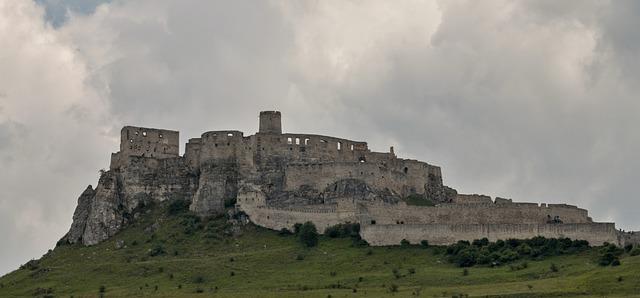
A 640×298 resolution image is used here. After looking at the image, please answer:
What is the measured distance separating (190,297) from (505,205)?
34637mm

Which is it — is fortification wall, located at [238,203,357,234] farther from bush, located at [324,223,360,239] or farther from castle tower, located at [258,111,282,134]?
castle tower, located at [258,111,282,134]

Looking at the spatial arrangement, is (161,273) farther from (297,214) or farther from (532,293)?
(532,293)

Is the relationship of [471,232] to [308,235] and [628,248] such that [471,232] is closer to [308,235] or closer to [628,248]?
[628,248]

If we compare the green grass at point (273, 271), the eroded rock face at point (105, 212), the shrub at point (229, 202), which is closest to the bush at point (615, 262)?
the green grass at point (273, 271)

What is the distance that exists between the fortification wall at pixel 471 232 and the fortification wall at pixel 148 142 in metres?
28.6

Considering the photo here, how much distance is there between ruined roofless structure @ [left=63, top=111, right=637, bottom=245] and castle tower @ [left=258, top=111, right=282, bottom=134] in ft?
0.33

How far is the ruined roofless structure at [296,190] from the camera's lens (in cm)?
11481

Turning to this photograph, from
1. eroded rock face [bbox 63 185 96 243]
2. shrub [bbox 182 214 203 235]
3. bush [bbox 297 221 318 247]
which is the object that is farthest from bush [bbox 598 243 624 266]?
eroded rock face [bbox 63 185 96 243]

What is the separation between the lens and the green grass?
94000mm

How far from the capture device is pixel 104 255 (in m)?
116

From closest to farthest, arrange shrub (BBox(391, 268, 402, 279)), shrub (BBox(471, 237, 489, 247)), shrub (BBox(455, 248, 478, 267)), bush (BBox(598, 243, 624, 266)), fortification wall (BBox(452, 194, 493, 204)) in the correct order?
bush (BBox(598, 243, 624, 266)) < shrub (BBox(391, 268, 402, 279)) < shrub (BBox(455, 248, 478, 267)) < shrub (BBox(471, 237, 489, 247)) < fortification wall (BBox(452, 194, 493, 204))

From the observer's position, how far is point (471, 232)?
362 feet

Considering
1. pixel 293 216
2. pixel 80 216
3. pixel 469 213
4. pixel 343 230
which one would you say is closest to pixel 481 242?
pixel 469 213

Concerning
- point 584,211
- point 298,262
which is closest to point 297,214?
point 298,262
